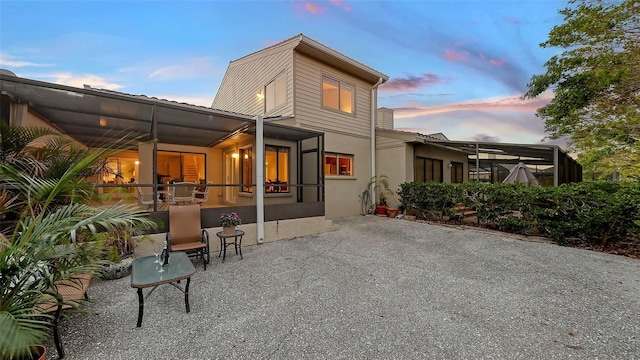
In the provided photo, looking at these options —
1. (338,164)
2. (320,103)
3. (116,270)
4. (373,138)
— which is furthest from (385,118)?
(116,270)

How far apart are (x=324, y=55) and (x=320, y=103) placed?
169 cm

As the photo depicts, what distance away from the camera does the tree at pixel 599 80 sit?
7418 mm

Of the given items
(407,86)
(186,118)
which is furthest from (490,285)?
(407,86)

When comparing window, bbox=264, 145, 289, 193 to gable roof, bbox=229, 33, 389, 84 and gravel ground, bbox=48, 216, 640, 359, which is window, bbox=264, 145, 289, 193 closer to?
gable roof, bbox=229, 33, 389, 84

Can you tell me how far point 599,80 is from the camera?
788cm

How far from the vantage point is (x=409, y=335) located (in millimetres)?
2488

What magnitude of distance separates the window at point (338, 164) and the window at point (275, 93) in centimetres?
272

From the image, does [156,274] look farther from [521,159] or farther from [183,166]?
[521,159]

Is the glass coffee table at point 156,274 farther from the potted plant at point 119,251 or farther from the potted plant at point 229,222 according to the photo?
the potted plant at point 229,222

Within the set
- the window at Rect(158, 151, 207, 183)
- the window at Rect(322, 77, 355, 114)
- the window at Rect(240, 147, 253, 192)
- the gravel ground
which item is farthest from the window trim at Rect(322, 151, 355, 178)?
the window at Rect(158, 151, 207, 183)

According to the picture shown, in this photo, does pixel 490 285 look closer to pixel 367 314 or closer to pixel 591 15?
pixel 367 314

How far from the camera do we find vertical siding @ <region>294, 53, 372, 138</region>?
8.52 m

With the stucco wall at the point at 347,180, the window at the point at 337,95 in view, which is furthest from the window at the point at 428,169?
the window at the point at 337,95

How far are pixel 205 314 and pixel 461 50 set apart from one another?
1266 centimetres
